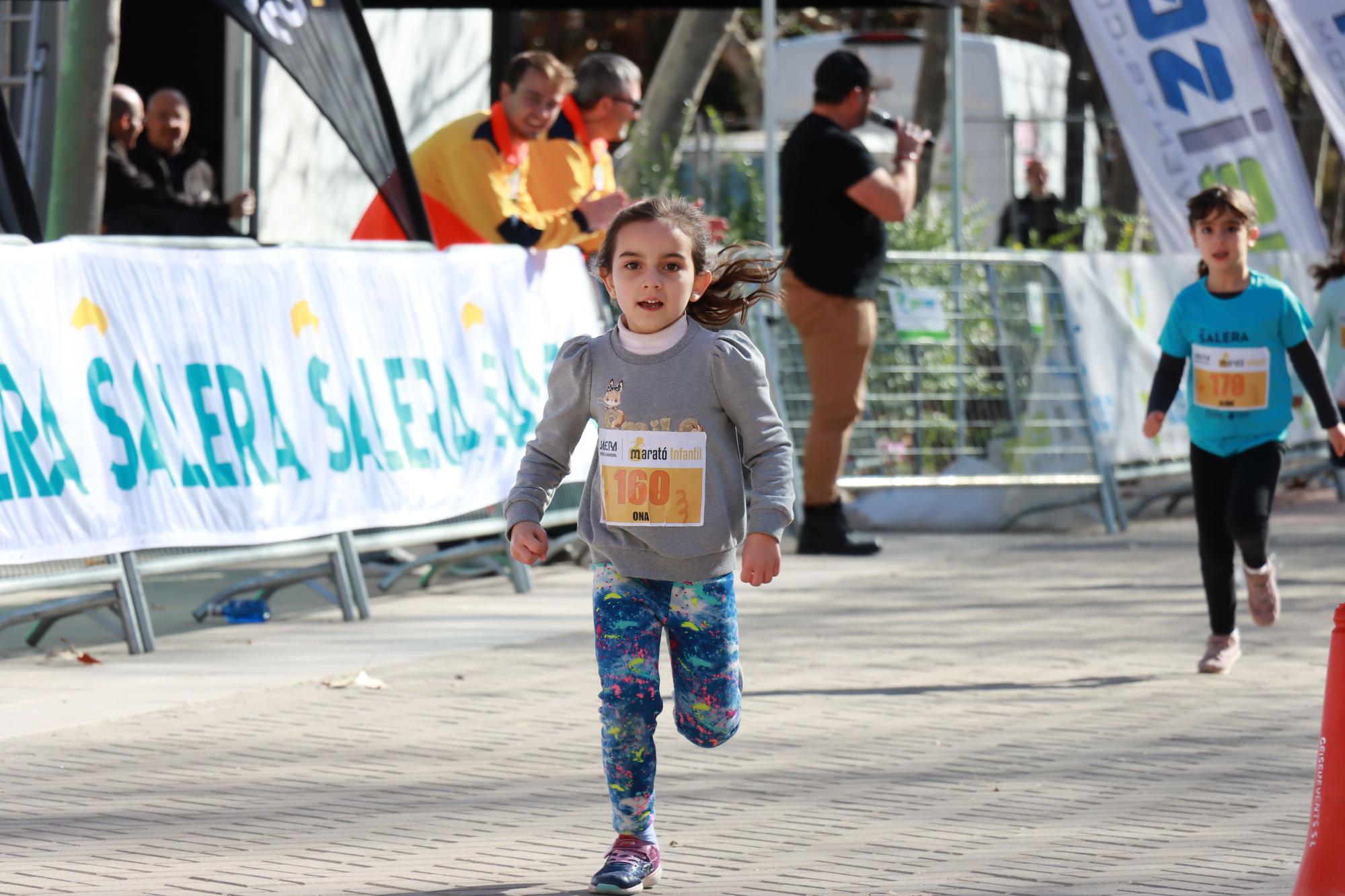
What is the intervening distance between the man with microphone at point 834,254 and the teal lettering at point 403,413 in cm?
283

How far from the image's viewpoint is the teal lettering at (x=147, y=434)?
26.7ft

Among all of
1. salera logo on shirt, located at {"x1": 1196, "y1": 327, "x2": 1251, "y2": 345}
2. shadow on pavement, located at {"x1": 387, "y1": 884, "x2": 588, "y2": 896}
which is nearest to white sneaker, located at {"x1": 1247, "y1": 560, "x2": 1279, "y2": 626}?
salera logo on shirt, located at {"x1": 1196, "y1": 327, "x2": 1251, "y2": 345}

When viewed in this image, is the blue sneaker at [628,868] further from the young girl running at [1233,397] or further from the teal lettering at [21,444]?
the young girl running at [1233,397]

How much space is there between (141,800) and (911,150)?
6.54 m

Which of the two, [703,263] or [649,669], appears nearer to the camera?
[649,669]

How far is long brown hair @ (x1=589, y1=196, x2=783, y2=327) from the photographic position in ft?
16.9

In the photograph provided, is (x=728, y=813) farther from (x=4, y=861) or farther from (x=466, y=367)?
(x=466, y=367)

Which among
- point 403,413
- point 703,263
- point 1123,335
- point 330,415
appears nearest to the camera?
point 703,263

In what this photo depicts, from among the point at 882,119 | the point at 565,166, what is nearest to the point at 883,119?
the point at 882,119

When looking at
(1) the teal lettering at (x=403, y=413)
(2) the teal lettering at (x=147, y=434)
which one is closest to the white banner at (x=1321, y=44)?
(1) the teal lettering at (x=403, y=413)

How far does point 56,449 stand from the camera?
7777 millimetres

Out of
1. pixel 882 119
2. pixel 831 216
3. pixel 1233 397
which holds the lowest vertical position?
pixel 1233 397

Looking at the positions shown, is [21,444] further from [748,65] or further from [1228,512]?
[748,65]

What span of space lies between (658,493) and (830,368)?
6772 millimetres
